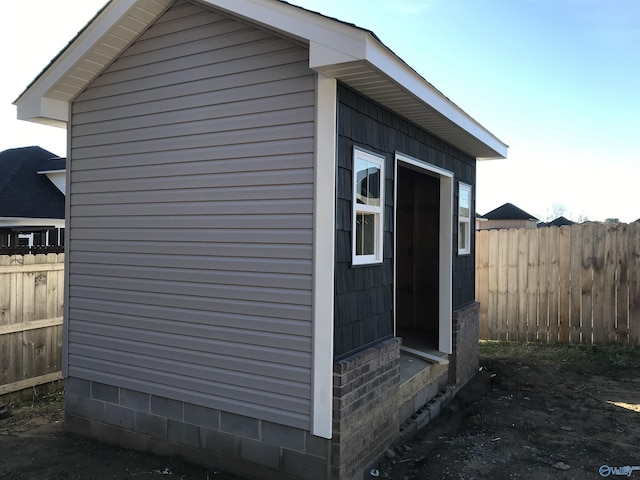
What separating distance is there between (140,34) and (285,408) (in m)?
3.77

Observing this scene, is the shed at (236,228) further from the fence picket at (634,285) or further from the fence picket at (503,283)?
the fence picket at (634,285)

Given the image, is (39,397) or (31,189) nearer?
Result: (39,397)

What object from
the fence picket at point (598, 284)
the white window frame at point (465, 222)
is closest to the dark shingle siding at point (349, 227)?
the white window frame at point (465, 222)

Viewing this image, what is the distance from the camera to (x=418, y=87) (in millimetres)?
4324

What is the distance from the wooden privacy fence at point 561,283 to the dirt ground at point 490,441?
1720 mm

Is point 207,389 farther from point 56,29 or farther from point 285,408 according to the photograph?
point 56,29

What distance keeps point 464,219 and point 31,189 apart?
1295 cm

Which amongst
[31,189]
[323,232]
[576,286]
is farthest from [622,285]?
[31,189]

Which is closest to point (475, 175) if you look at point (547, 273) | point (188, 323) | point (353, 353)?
point (547, 273)

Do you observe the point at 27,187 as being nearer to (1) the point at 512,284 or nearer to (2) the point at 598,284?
(1) the point at 512,284

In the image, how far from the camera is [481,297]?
10.0 metres

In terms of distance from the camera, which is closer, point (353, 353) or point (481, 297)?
point (353, 353)

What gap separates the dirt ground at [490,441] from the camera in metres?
4.29

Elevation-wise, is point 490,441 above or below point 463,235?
below
